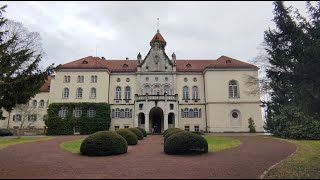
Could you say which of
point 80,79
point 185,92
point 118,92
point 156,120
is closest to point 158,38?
point 185,92

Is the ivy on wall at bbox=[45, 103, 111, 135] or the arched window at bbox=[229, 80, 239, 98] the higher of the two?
the arched window at bbox=[229, 80, 239, 98]

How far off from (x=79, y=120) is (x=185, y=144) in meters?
31.4

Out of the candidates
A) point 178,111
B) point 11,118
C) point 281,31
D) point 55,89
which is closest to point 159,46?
point 178,111

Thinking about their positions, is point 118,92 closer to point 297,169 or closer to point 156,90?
point 156,90

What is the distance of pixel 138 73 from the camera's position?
49.9 meters

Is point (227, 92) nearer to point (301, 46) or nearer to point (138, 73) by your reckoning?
point (138, 73)

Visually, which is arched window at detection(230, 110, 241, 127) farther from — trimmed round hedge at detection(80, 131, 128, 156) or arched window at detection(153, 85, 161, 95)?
trimmed round hedge at detection(80, 131, 128, 156)

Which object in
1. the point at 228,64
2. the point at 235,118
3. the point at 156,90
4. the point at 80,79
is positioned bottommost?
the point at 235,118

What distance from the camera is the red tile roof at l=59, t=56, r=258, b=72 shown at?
49281 mm

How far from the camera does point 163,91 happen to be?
49781 mm

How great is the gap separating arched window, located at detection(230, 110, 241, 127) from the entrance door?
38.1ft

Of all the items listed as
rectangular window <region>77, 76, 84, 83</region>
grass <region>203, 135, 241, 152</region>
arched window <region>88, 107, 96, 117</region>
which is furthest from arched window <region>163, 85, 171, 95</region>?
grass <region>203, 135, 241, 152</region>

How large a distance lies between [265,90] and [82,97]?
28.5m

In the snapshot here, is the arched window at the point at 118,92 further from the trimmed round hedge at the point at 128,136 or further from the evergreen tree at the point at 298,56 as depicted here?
the evergreen tree at the point at 298,56
